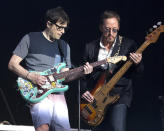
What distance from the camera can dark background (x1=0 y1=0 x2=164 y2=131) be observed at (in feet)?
14.7

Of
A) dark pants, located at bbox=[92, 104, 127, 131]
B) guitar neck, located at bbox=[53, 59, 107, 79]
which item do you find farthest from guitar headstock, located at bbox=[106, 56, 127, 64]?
dark pants, located at bbox=[92, 104, 127, 131]

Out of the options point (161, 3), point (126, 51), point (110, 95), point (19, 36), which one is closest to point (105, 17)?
point (126, 51)

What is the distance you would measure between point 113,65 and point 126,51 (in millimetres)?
198

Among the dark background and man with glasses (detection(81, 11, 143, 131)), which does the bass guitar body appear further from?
the dark background

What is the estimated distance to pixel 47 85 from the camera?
3.32m

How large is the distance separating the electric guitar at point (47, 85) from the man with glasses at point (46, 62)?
0.04 metres

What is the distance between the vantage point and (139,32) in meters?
4.55

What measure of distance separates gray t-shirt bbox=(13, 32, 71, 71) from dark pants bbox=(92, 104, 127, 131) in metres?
0.72

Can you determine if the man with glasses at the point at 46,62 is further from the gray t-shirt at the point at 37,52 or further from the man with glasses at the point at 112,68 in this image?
the man with glasses at the point at 112,68

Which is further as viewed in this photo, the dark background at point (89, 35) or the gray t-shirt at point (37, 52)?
the dark background at point (89, 35)

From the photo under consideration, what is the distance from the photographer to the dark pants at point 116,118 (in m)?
3.39

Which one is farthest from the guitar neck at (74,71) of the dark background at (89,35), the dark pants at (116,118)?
the dark background at (89,35)

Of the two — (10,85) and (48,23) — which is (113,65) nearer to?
(48,23)

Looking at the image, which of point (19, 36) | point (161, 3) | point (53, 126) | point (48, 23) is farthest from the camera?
point (19, 36)
